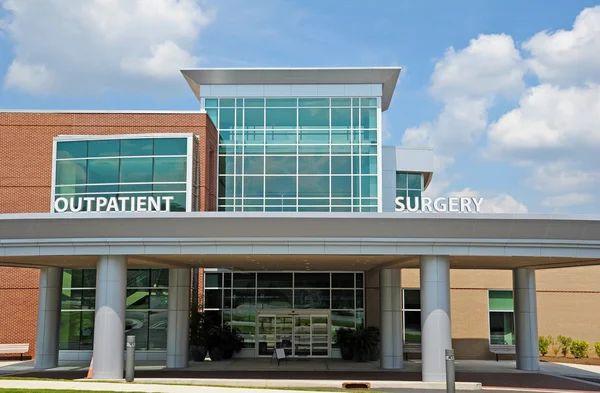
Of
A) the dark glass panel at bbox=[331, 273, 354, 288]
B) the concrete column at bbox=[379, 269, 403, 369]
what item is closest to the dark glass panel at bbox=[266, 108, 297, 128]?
the dark glass panel at bbox=[331, 273, 354, 288]

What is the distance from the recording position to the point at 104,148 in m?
35.4

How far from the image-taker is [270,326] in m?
36.6

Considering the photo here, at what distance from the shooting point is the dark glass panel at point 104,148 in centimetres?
3534

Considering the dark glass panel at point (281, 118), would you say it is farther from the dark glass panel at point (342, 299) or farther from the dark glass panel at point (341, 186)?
the dark glass panel at point (342, 299)

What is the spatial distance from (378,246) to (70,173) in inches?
748

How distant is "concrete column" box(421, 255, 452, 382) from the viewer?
2314 centimetres

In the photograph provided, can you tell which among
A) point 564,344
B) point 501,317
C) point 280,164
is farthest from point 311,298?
point 564,344

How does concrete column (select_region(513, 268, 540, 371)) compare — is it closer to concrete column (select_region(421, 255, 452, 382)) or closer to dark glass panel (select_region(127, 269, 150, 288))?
concrete column (select_region(421, 255, 452, 382))

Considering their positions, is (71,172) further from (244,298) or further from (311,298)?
(311,298)

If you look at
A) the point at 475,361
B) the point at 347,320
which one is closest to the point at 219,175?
the point at 347,320

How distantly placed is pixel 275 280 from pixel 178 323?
790 cm

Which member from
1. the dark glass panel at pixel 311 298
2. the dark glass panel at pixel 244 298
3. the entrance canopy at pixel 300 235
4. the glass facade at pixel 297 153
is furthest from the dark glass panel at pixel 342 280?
the entrance canopy at pixel 300 235

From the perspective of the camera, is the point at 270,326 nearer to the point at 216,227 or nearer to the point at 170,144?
the point at 170,144

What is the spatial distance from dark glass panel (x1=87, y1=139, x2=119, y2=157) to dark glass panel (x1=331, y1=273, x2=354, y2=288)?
12.7 m
